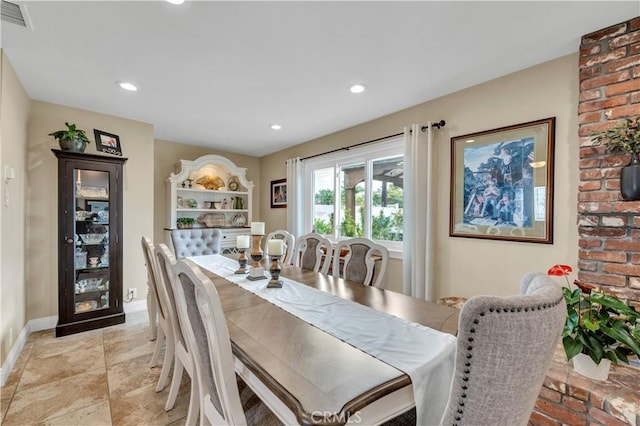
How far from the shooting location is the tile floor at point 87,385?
1.84 metres

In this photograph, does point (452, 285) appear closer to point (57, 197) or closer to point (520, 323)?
point (520, 323)

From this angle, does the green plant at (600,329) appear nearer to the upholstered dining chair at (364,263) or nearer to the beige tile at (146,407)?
the upholstered dining chair at (364,263)

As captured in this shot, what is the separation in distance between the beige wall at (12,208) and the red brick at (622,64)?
4.10 metres

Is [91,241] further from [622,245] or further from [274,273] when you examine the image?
[622,245]

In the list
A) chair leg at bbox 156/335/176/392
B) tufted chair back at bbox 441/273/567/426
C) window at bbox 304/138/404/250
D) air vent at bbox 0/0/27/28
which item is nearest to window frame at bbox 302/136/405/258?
window at bbox 304/138/404/250

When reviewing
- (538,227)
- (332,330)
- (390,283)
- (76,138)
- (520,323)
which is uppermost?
(76,138)

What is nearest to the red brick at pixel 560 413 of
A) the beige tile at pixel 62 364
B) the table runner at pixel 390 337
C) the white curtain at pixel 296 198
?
the table runner at pixel 390 337

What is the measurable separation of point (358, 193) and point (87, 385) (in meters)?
3.24

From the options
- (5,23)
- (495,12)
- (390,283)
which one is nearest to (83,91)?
(5,23)

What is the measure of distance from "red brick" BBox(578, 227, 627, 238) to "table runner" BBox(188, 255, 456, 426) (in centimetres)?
142

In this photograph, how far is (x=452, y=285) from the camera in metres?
2.81

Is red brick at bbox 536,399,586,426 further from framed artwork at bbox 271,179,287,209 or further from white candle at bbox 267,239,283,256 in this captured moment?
framed artwork at bbox 271,179,287,209

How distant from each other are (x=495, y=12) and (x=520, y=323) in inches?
70.5

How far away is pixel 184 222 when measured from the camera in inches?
191
